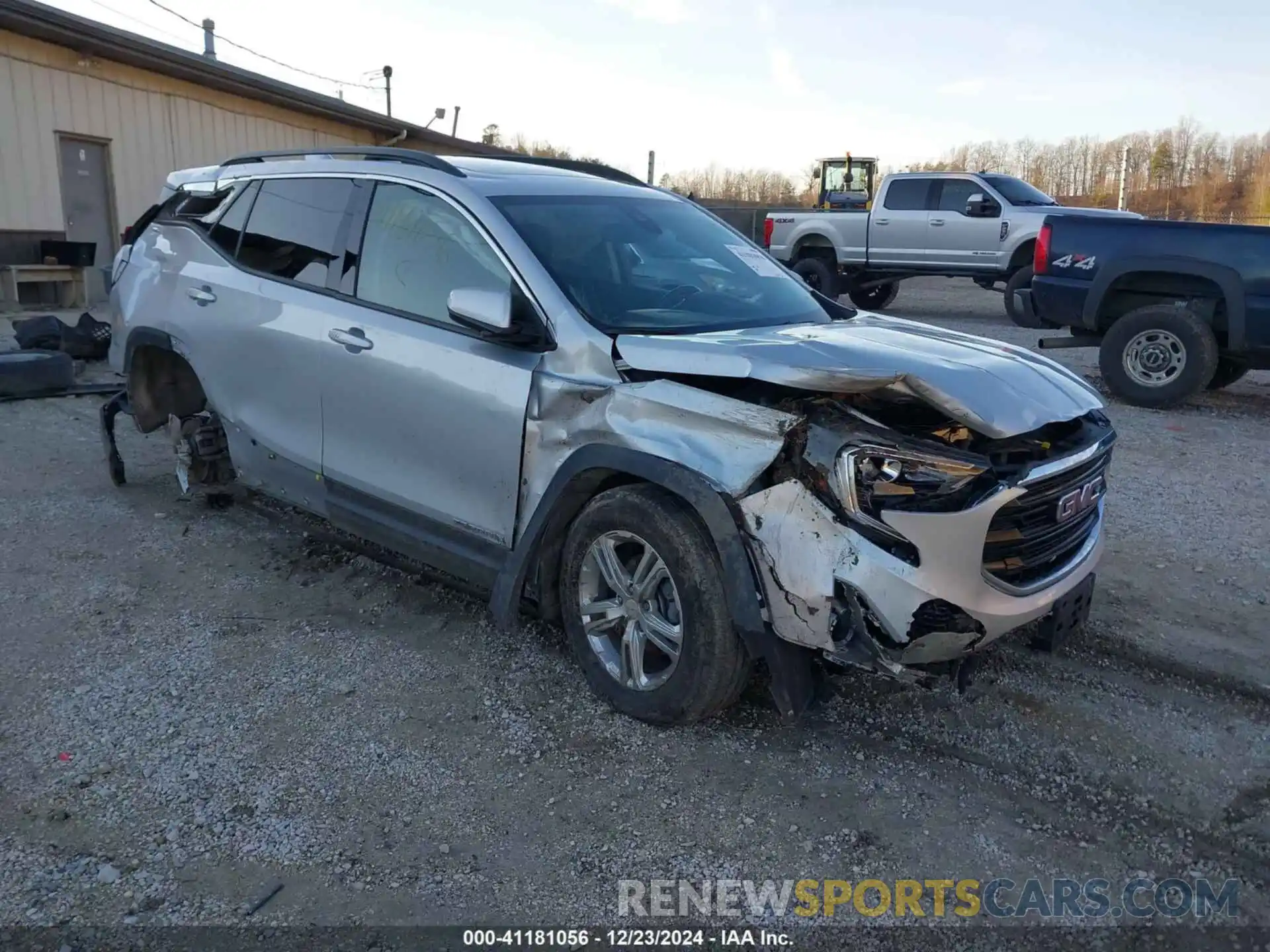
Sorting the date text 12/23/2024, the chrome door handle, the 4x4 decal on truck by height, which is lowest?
the date text 12/23/2024

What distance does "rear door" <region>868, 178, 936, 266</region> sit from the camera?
16734 mm

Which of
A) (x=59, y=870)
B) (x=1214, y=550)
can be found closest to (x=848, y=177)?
(x=1214, y=550)

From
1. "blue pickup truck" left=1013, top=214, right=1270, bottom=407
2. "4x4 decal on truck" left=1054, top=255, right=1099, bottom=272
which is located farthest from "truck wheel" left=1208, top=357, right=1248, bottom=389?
"4x4 decal on truck" left=1054, top=255, right=1099, bottom=272

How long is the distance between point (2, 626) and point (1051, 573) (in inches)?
164

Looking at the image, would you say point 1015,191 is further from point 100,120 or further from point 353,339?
point 353,339

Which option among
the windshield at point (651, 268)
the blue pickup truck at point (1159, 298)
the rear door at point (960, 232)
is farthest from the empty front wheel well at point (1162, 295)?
the rear door at point (960, 232)

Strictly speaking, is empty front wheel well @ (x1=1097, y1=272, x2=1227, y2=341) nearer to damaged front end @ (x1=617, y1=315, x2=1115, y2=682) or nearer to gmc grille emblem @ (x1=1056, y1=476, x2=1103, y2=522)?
gmc grille emblem @ (x1=1056, y1=476, x2=1103, y2=522)

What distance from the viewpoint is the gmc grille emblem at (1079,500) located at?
330 cm

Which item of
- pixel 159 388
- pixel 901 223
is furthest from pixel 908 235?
pixel 159 388

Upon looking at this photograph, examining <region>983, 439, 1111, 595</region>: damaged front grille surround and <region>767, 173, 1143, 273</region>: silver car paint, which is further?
<region>767, 173, 1143, 273</region>: silver car paint

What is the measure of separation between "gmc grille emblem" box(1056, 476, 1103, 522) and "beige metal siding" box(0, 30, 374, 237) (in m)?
13.3

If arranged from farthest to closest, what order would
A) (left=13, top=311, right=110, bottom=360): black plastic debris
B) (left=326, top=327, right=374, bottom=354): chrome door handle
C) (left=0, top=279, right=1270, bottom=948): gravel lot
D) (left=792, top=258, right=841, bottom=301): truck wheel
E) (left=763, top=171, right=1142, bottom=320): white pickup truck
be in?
1. (left=792, top=258, right=841, bottom=301): truck wheel
2. (left=763, top=171, right=1142, bottom=320): white pickup truck
3. (left=13, top=311, right=110, bottom=360): black plastic debris
4. (left=326, top=327, right=374, bottom=354): chrome door handle
5. (left=0, top=279, right=1270, bottom=948): gravel lot

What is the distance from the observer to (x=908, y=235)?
16.9 m

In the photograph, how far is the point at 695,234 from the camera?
4.53 m
